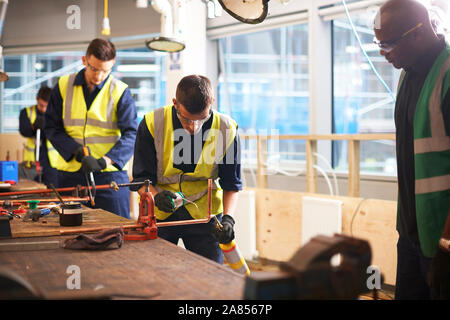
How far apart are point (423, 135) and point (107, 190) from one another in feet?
5.51

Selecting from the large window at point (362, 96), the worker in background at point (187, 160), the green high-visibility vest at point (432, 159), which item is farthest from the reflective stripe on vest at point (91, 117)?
the large window at point (362, 96)

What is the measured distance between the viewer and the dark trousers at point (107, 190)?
2648 millimetres

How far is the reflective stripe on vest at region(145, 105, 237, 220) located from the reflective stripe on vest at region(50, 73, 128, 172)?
0.65 m

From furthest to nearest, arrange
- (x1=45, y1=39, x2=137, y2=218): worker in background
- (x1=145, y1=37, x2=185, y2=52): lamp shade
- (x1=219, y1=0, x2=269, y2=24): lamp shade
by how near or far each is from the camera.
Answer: (x1=145, y1=37, x2=185, y2=52): lamp shade < (x1=45, y1=39, x2=137, y2=218): worker in background < (x1=219, y1=0, x2=269, y2=24): lamp shade

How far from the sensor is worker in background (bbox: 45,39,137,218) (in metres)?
2.66

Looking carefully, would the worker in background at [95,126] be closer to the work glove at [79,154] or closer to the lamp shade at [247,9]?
the work glove at [79,154]

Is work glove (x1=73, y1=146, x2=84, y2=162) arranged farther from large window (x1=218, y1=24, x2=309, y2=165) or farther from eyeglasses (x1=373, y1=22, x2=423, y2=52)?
large window (x1=218, y1=24, x2=309, y2=165)

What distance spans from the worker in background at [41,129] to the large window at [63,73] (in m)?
1.12

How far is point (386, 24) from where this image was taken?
5.37 ft

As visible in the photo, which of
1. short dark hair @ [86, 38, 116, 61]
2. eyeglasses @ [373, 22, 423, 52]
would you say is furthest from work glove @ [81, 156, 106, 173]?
eyeglasses @ [373, 22, 423, 52]

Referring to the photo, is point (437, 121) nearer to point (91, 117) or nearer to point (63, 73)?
point (91, 117)

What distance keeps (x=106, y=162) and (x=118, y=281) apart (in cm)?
135
